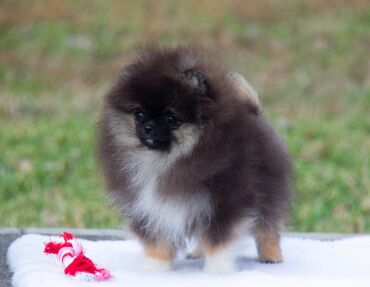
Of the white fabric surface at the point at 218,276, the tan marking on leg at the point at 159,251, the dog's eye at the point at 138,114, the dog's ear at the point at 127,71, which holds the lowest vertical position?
the white fabric surface at the point at 218,276

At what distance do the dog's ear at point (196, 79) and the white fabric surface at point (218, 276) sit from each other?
709 mm

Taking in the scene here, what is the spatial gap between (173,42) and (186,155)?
829 centimetres

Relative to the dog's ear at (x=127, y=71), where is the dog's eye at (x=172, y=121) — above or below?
below

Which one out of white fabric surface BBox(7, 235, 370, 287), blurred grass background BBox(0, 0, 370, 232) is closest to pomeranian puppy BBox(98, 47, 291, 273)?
white fabric surface BBox(7, 235, 370, 287)

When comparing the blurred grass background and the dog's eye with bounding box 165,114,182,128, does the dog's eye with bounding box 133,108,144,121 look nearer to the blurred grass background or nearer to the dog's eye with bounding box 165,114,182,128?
the dog's eye with bounding box 165,114,182,128

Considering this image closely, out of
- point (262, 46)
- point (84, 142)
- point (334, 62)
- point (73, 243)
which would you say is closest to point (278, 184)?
point (73, 243)

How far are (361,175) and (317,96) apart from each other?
3324mm

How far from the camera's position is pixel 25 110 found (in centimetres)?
916

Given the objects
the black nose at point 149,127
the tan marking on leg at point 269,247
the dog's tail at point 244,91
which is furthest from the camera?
the tan marking on leg at point 269,247

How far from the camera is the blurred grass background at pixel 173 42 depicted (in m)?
6.39

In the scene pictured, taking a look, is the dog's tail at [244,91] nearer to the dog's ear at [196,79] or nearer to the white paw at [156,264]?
the dog's ear at [196,79]

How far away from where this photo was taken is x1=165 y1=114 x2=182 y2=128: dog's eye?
10.2 feet

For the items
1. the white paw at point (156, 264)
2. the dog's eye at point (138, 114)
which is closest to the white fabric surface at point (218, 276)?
the white paw at point (156, 264)

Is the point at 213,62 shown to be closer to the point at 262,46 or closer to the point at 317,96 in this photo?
the point at 317,96
